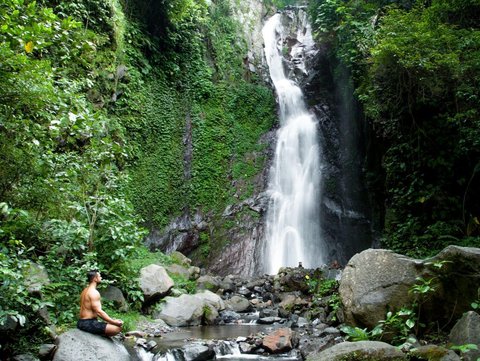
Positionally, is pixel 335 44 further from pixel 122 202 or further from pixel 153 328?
pixel 153 328

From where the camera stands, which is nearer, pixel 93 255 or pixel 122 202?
pixel 93 255

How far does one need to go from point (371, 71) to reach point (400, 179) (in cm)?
329

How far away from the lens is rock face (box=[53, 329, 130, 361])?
17.4ft

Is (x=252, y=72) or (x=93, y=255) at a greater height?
(x=252, y=72)

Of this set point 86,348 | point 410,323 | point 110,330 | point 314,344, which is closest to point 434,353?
point 410,323

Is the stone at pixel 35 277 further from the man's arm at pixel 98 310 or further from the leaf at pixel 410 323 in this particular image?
the leaf at pixel 410 323

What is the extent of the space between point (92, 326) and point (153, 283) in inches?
139

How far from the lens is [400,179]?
38.0ft

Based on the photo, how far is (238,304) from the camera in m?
10.5

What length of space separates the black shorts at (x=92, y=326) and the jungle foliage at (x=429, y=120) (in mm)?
7604

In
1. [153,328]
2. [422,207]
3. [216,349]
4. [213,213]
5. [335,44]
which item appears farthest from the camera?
[335,44]

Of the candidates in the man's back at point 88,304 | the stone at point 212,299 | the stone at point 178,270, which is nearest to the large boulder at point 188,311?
the stone at point 212,299

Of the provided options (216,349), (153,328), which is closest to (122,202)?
(153,328)

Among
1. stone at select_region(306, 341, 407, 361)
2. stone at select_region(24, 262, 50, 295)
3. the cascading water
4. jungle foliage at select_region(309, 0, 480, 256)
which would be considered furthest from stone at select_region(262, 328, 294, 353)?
the cascading water
